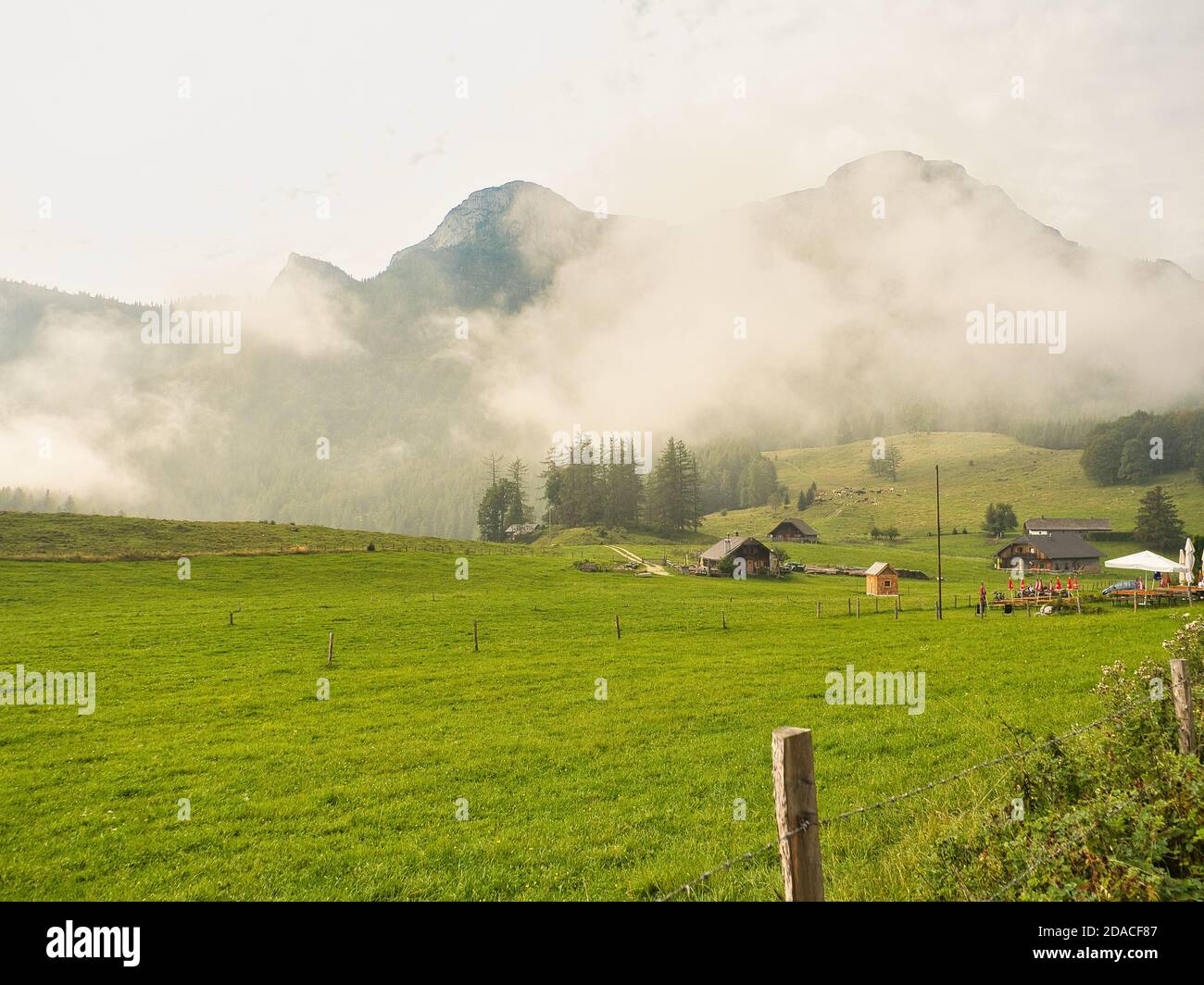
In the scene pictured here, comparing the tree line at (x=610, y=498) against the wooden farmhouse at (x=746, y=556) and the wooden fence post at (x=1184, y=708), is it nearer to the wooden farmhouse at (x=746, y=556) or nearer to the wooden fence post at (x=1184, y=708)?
the wooden farmhouse at (x=746, y=556)

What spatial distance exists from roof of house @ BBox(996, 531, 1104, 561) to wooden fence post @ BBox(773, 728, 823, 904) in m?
133

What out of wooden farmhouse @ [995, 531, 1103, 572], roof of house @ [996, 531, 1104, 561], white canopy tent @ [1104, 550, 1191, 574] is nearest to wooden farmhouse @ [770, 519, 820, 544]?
wooden farmhouse @ [995, 531, 1103, 572]

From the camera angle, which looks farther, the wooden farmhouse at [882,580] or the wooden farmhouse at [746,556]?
the wooden farmhouse at [746,556]

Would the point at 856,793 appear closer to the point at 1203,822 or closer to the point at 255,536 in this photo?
the point at 1203,822

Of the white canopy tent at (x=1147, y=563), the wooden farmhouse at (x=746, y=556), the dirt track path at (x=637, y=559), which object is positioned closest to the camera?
the white canopy tent at (x=1147, y=563)

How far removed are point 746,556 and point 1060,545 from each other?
2343 inches

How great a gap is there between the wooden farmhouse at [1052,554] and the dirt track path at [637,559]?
6132cm

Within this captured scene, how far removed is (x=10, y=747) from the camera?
20422mm

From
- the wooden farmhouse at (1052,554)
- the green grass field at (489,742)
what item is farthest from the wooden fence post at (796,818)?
the wooden farmhouse at (1052,554)

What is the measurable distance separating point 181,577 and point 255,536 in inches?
1111

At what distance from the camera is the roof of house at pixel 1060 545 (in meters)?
115

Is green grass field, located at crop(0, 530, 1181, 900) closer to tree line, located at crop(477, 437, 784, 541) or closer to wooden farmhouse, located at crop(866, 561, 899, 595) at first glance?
wooden farmhouse, located at crop(866, 561, 899, 595)

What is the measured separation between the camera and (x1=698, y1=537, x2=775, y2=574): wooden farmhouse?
101m

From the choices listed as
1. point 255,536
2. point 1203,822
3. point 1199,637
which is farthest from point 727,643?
point 255,536
